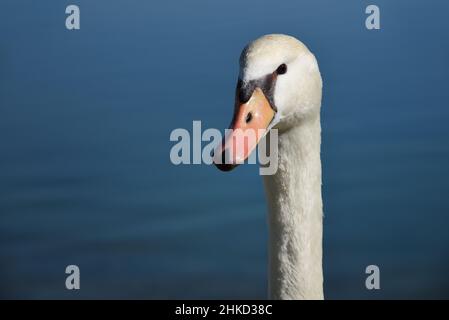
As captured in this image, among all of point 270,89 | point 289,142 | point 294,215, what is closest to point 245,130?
point 270,89

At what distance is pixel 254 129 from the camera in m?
2.91

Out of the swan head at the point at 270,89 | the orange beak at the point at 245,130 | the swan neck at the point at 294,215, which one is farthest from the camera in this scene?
the swan neck at the point at 294,215

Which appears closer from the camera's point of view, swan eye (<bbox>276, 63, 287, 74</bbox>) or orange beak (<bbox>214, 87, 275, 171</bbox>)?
orange beak (<bbox>214, 87, 275, 171</bbox>)

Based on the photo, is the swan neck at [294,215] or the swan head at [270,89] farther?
the swan neck at [294,215]

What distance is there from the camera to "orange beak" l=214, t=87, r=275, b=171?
280cm

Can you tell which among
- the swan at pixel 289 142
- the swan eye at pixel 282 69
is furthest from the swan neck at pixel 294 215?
the swan eye at pixel 282 69

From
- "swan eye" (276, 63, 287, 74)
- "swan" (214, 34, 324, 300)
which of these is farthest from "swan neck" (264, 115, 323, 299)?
"swan eye" (276, 63, 287, 74)

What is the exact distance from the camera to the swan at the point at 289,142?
2.96 metres

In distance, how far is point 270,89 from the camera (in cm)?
298

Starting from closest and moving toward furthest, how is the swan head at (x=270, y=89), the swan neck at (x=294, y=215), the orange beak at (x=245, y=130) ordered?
the orange beak at (x=245, y=130), the swan head at (x=270, y=89), the swan neck at (x=294, y=215)

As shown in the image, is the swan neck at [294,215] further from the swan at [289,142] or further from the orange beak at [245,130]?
the orange beak at [245,130]

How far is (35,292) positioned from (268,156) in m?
3.48

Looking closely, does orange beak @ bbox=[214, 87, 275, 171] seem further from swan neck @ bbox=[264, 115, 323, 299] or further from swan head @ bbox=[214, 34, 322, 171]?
swan neck @ bbox=[264, 115, 323, 299]
